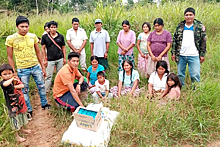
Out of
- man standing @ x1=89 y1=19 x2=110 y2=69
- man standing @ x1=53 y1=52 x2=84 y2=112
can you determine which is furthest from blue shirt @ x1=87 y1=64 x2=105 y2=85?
man standing @ x1=53 y1=52 x2=84 y2=112

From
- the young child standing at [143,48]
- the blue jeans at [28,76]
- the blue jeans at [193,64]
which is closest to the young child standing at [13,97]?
the blue jeans at [28,76]

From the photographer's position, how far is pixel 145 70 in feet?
14.5

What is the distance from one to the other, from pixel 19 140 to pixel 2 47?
3963 mm

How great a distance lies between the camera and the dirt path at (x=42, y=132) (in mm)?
2690

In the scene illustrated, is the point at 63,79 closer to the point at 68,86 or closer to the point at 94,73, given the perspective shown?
the point at 68,86

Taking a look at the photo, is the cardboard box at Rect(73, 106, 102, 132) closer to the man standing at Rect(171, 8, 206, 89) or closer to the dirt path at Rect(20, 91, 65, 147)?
the dirt path at Rect(20, 91, 65, 147)

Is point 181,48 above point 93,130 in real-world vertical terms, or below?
above

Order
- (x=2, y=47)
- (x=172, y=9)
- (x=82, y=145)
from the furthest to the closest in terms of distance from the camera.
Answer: (x=172, y=9) < (x=2, y=47) < (x=82, y=145)

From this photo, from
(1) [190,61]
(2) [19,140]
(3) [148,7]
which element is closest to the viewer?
(2) [19,140]

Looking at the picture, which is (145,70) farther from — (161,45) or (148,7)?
(148,7)

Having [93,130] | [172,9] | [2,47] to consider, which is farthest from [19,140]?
[172,9]

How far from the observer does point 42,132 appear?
2.96 metres

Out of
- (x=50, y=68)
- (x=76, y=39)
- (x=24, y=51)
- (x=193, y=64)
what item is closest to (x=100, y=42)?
(x=76, y=39)

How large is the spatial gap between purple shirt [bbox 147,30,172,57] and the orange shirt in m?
1.71
